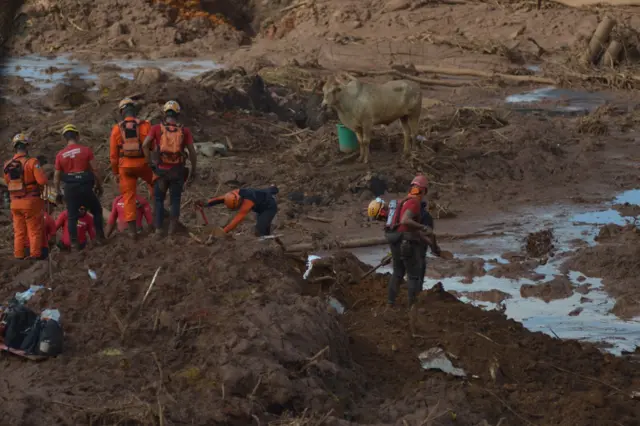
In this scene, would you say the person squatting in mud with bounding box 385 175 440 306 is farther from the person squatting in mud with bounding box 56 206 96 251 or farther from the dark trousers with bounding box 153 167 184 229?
the person squatting in mud with bounding box 56 206 96 251

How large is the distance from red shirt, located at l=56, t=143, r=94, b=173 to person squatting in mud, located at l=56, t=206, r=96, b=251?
52 cm

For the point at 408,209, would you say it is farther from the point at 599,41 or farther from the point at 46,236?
the point at 599,41

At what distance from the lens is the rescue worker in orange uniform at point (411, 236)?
10688 millimetres

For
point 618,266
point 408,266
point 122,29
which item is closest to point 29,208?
point 408,266

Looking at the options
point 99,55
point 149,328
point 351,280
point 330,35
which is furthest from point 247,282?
point 99,55

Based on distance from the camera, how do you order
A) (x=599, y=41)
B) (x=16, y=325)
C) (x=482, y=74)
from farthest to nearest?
(x=482, y=74) < (x=599, y=41) < (x=16, y=325)

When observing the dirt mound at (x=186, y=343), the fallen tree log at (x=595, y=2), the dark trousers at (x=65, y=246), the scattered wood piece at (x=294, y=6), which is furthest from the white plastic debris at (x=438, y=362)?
the scattered wood piece at (x=294, y=6)

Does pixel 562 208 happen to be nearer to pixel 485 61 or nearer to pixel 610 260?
pixel 610 260

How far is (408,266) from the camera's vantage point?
11.0 meters

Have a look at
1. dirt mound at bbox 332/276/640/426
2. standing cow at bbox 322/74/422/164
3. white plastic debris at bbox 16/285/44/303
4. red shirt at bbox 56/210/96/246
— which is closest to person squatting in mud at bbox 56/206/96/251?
red shirt at bbox 56/210/96/246

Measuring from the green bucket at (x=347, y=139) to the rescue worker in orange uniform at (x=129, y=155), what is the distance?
23.9 ft

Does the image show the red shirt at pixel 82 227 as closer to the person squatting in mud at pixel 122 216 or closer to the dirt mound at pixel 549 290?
the person squatting in mud at pixel 122 216

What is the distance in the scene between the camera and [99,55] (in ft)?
113

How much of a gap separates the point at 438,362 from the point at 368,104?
9.20 meters
